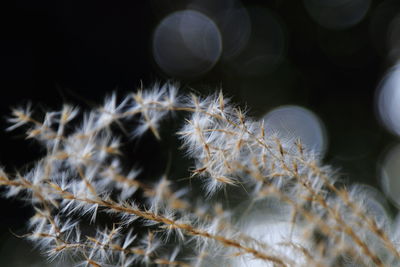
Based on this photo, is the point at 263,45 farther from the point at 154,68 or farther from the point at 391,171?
the point at 391,171

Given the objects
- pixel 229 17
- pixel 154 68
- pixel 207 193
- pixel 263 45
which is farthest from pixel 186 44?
pixel 207 193

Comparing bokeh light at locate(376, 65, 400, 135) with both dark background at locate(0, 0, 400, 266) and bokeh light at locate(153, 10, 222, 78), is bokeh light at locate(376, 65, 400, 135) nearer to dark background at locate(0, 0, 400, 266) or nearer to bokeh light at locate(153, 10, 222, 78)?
dark background at locate(0, 0, 400, 266)

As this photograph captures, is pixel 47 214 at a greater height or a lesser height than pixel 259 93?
greater

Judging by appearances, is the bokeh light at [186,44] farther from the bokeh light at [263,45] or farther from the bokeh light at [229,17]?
the bokeh light at [263,45]

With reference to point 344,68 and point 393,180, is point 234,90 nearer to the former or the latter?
point 344,68

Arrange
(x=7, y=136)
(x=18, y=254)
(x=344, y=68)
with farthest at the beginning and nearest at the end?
(x=344, y=68), (x=7, y=136), (x=18, y=254)

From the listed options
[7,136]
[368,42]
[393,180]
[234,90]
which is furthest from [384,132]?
[7,136]
